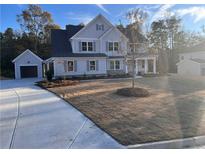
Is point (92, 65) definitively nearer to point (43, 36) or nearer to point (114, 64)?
point (114, 64)

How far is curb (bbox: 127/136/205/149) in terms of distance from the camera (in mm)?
4847

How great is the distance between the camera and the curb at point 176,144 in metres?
4.85

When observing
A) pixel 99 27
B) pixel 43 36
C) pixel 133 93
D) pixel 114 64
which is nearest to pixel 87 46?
pixel 99 27

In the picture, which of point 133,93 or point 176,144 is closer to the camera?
point 176,144

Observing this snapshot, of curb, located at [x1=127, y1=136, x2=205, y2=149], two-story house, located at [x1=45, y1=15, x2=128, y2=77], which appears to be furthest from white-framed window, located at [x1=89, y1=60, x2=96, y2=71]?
curb, located at [x1=127, y1=136, x2=205, y2=149]

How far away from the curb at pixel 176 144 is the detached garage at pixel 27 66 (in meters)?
27.9

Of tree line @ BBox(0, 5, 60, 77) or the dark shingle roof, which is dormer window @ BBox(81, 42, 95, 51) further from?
tree line @ BBox(0, 5, 60, 77)

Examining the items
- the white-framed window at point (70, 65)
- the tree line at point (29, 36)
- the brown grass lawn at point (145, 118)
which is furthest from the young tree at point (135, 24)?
the tree line at point (29, 36)

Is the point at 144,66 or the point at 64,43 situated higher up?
the point at 64,43

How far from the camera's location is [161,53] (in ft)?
126

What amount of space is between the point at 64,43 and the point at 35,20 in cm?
2022

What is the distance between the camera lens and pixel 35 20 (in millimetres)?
44562

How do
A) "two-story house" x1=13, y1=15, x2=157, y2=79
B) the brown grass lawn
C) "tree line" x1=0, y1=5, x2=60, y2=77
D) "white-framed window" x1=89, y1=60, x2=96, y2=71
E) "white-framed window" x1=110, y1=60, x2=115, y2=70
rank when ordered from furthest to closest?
1. "tree line" x1=0, y1=5, x2=60, y2=77
2. "white-framed window" x1=110, y1=60, x2=115, y2=70
3. "white-framed window" x1=89, y1=60, x2=96, y2=71
4. "two-story house" x1=13, y1=15, x2=157, y2=79
5. the brown grass lawn
